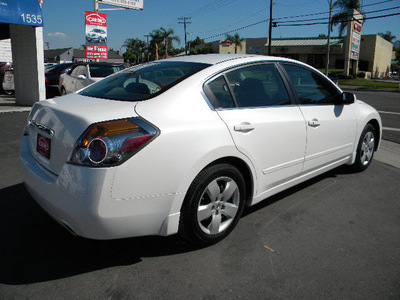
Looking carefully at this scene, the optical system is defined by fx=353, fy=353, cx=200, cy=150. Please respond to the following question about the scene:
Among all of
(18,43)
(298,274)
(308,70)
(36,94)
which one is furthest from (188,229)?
(18,43)

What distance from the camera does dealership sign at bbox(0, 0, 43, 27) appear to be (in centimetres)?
926

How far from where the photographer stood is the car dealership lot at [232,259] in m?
2.34

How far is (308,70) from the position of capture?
3.95 m

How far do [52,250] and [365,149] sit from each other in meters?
4.09

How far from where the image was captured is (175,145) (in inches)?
95.2

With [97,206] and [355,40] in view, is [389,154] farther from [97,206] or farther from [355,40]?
[355,40]

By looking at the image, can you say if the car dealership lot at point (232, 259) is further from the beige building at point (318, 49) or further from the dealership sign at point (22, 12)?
the beige building at point (318, 49)

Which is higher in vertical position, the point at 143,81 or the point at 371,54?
the point at 371,54

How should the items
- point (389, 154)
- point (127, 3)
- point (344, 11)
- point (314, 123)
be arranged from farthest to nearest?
point (344, 11), point (127, 3), point (389, 154), point (314, 123)

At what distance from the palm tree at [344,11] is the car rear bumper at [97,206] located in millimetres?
43662

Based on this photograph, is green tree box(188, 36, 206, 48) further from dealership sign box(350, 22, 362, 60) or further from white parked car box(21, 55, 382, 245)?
white parked car box(21, 55, 382, 245)

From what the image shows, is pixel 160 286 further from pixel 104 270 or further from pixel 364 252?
pixel 364 252

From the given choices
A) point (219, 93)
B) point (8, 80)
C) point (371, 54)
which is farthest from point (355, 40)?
point (219, 93)

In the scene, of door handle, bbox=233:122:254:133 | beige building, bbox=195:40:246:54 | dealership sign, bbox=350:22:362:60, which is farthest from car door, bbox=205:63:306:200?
beige building, bbox=195:40:246:54
